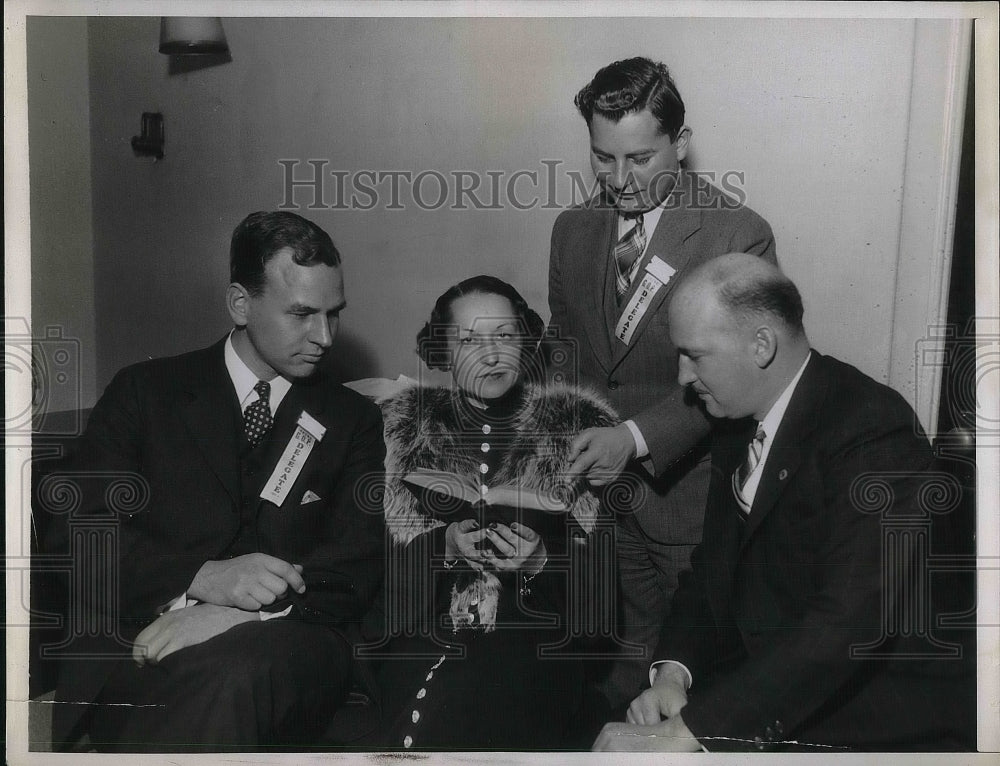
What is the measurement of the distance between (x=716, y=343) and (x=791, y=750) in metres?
1.13

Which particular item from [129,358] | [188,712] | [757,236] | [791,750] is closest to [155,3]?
[129,358]

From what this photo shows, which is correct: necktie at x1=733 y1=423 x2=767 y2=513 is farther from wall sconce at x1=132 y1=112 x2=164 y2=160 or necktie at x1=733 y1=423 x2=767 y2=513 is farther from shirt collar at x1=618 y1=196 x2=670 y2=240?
wall sconce at x1=132 y1=112 x2=164 y2=160

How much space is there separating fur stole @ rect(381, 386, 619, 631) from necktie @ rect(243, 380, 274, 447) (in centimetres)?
33

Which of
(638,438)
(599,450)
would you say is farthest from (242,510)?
(638,438)

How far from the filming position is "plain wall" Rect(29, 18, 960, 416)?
A: 99.6 inches

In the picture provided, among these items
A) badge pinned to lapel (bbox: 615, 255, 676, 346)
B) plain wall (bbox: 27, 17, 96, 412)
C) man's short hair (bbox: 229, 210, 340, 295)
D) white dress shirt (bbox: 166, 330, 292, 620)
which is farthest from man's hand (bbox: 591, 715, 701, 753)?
plain wall (bbox: 27, 17, 96, 412)

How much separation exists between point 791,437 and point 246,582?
153 centimetres

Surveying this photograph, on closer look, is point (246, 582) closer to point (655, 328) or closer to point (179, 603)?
point (179, 603)

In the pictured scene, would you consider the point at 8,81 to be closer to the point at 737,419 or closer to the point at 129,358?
the point at 129,358

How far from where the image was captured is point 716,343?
8.02ft

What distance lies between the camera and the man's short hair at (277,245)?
8.37 feet

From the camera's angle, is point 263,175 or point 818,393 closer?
point 818,393

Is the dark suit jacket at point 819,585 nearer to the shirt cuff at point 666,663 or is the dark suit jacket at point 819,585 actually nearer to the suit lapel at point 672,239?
the shirt cuff at point 666,663

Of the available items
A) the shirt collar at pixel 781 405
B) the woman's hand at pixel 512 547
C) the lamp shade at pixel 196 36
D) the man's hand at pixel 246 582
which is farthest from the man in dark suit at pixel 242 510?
the shirt collar at pixel 781 405
